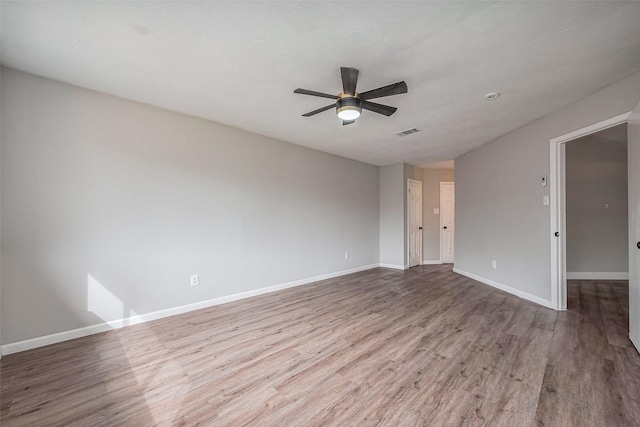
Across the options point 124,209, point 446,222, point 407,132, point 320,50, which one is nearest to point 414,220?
point 446,222

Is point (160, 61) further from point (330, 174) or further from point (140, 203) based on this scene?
point (330, 174)

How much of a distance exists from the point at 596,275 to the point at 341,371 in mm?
5854

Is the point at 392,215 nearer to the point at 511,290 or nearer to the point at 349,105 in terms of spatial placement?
the point at 511,290

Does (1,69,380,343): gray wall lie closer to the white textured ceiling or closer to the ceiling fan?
the white textured ceiling

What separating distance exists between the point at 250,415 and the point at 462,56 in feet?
9.84

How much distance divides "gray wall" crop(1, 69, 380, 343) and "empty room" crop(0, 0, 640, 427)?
19 mm

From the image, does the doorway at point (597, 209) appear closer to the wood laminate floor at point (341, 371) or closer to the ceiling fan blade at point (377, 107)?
the wood laminate floor at point (341, 371)

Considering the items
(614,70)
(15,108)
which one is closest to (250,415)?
(15,108)

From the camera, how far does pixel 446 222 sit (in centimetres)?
664

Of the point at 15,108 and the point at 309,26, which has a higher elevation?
the point at 309,26

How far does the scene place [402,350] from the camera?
2.22 metres

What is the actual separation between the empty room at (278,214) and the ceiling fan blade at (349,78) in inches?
0.9

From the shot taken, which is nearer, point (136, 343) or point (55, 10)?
point (55, 10)

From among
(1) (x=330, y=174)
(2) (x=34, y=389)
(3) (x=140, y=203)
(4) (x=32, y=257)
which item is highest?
(1) (x=330, y=174)
